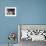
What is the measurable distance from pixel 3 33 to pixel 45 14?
125 cm

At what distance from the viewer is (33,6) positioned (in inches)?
134

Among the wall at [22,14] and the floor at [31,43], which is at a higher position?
the wall at [22,14]

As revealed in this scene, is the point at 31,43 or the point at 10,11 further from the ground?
the point at 10,11

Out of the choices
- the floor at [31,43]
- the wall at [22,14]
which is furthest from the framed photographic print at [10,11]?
the floor at [31,43]

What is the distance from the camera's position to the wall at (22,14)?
134 inches

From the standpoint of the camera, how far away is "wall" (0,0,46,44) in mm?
3404

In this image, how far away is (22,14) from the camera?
11.2 feet

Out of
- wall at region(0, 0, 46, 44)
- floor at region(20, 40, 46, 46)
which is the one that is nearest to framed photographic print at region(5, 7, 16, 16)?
wall at region(0, 0, 46, 44)

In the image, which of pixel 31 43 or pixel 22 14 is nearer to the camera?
pixel 31 43

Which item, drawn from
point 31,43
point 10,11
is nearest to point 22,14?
point 10,11

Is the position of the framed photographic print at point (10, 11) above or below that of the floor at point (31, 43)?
above

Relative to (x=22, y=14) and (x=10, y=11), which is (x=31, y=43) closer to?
(x=22, y=14)

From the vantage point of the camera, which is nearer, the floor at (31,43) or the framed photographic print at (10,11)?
the floor at (31,43)

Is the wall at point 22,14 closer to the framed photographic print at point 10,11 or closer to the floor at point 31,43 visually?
the framed photographic print at point 10,11
